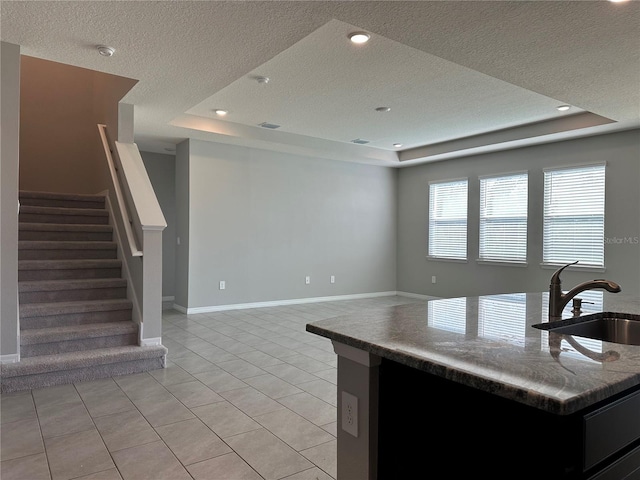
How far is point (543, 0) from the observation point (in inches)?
96.1

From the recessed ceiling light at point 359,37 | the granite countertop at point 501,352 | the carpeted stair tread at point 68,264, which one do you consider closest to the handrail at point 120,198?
the carpeted stair tread at point 68,264

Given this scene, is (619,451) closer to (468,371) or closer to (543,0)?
(468,371)

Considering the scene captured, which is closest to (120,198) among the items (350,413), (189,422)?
(189,422)

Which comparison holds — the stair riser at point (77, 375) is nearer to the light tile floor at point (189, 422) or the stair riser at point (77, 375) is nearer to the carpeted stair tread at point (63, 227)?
the light tile floor at point (189, 422)

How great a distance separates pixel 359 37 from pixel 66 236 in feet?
12.4

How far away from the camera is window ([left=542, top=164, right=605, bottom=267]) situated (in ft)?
19.2

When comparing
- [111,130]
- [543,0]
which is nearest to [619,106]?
[543,0]

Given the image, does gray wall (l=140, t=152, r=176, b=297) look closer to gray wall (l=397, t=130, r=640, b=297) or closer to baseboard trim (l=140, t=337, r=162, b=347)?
baseboard trim (l=140, t=337, r=162, b=347)

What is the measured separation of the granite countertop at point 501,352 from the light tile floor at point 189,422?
3.53 feet

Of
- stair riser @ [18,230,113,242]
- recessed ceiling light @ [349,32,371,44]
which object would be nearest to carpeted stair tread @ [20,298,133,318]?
stair riser @ [18,230,113,242]

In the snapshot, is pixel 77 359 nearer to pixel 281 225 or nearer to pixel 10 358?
pixel 10 358

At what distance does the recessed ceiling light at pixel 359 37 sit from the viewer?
3.22 m

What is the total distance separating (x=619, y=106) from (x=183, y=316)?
18.9ft

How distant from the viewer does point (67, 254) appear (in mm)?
4633
